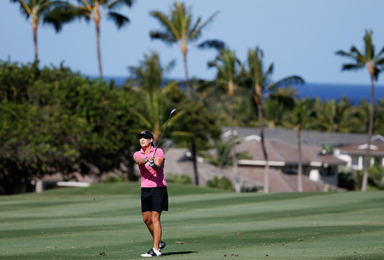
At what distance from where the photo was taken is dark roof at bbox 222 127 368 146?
81.2 m

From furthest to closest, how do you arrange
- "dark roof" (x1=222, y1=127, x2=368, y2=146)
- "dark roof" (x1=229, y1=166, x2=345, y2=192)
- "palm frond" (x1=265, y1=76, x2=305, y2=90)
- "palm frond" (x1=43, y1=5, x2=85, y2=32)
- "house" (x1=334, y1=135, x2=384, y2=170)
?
"dark roof" (x1=222, y1=127, x2=368, y2=146) → "house" (x1=334, y1=135, x2=384, y2=170) → "dark roof" (x1=229, y1=166, x2=345, y2=192) → "palm frond" (x1=265, y1=76, x2=305, y2=90) → "palm frond" (x1=43, y1=5, x2=85, y2=32)

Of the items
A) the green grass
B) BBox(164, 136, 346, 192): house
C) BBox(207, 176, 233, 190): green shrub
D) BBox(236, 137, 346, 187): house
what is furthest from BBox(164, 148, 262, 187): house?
the green grass

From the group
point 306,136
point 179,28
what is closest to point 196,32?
point 179,28

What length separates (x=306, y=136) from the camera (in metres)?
84.9

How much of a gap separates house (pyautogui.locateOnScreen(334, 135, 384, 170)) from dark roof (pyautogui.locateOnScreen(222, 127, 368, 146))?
179 cm

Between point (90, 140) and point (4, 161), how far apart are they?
600 cm

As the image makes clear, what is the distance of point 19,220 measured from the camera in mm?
17062

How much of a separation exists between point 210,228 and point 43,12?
43725mm

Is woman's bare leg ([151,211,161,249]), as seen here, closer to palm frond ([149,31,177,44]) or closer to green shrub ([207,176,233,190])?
green shrub ([207,176,233,190])

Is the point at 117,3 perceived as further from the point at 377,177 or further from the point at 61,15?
the point at 377,177

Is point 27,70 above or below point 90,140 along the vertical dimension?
above

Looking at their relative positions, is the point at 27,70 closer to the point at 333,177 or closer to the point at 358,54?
the point at 358,54

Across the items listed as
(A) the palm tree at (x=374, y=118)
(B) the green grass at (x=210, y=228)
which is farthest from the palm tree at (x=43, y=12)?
(A) the palm tree at (x=374, y=118)

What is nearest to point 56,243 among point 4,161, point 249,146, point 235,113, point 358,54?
point 4,161
